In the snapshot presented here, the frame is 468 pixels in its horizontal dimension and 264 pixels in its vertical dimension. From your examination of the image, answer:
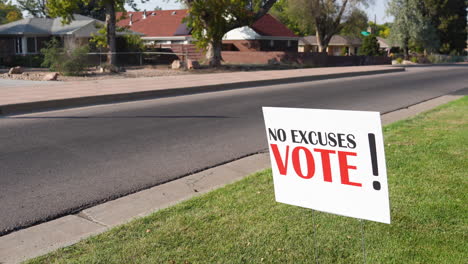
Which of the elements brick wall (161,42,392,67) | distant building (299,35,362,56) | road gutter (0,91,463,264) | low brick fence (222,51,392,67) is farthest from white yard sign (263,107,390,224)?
distant building (299,35,362,56)

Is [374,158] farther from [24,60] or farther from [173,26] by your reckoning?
[173,26]

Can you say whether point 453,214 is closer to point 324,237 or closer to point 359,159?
point 324,237

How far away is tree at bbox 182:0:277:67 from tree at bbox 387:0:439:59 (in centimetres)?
3123

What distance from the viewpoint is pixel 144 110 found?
42.6 feet

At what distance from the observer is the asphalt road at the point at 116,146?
588 centimetres

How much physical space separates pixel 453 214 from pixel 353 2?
4703 cm

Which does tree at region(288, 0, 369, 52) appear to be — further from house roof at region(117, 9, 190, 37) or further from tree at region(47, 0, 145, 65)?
tree at region(47, 0, 145, 65)

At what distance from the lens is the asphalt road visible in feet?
19.3

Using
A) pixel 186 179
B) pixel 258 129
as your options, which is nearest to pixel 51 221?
pixel 186 179

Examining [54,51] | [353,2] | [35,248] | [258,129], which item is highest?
Result: [353,2]

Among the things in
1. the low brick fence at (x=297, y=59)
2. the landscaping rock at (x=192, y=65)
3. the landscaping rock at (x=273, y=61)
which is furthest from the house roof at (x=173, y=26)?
the landscaping rock at (x=192, y=65)

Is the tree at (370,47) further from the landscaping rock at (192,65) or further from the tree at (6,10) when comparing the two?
the tree at (6,10)

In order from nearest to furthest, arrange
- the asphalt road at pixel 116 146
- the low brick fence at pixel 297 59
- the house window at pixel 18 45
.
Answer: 1. the asphalt road at pixel 116 146
2. the low brick fence at pixel 297 59
3. the house window at pixel 18 45

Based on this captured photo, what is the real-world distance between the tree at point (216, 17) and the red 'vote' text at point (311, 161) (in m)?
26.0
